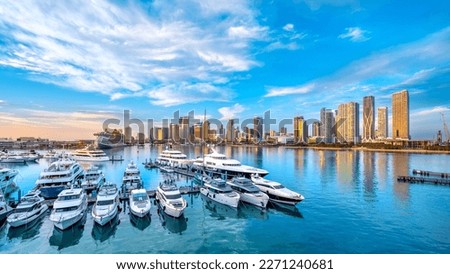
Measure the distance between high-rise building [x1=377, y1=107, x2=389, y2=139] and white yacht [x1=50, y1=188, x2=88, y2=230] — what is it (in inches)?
5893

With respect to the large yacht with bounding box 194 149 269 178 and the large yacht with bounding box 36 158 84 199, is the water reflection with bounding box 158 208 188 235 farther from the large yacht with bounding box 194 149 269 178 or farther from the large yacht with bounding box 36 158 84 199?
the large yacht with bounding box 194 149 269 178

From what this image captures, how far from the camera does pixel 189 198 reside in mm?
17812

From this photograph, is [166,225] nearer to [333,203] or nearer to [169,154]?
[333,203]

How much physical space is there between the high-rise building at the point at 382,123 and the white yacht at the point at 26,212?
495 feet

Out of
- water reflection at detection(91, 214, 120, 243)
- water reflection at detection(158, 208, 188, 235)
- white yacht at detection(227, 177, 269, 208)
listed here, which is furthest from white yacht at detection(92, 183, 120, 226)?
white yacht at detection(227, 177, 269, 208)

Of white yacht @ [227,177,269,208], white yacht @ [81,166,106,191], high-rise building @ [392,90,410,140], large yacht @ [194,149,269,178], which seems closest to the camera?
white yacht @ [227,177,269,208]

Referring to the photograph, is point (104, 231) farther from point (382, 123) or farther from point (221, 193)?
point (382, 123)

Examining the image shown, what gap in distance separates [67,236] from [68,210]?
5.59ft

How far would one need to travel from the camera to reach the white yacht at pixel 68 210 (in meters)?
11.1

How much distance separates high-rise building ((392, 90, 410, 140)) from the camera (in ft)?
329

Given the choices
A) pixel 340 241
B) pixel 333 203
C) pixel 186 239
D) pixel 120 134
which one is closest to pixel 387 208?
pixel 333 203

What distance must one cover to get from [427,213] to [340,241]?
792 cm

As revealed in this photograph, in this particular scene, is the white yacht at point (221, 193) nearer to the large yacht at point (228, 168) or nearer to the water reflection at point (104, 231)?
the water reflection at point (104, 231)

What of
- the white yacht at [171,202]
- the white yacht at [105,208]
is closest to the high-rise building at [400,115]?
the white yacht at [171,202]
